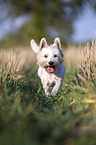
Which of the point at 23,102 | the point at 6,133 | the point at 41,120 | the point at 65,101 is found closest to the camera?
the point at 6,133

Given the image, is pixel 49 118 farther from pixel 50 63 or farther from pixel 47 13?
pixel 47 13

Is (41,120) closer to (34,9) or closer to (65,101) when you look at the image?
(65,101)

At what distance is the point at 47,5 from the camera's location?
17.0 meters

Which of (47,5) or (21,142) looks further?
(47,5)

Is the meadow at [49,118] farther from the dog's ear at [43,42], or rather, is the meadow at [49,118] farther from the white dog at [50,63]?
the dog's ear at [43,42]

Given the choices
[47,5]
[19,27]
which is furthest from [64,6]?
[19,27]

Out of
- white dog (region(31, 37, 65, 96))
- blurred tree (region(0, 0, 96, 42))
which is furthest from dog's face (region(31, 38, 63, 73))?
blurred tree (region(0, 0, 96, 42))

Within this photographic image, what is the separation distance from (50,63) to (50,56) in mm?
134

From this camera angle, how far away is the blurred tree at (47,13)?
16678 millimetres

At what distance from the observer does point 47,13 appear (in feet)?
56.7

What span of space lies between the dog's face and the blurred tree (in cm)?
1278

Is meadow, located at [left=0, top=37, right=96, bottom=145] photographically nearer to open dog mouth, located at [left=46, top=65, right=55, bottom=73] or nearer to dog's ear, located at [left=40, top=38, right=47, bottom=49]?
open dog mouth, located at [left=46, top=65, right=55, bottom=73]

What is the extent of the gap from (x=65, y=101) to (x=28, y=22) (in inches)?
646

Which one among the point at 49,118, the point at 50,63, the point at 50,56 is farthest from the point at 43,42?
the point at 49,118
